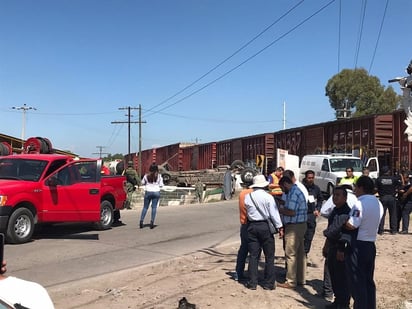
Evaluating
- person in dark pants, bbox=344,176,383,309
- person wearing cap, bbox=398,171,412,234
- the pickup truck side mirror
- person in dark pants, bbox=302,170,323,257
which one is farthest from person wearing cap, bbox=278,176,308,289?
person wearing cap, bbox=398,171,412,234

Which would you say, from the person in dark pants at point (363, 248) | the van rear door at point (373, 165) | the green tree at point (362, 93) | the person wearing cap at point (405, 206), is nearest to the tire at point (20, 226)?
the person in dark pants at point (363, 248)

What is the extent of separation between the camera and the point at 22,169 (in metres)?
10.9

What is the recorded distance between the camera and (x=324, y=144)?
2691 cm

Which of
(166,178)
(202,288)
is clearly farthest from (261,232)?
(166,178)

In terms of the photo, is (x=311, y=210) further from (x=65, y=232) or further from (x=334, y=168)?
(x=334, y=168)

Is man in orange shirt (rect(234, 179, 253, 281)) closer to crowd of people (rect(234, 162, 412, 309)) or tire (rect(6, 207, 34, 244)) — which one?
crowd of people (rect(234, 162, 412, 309))

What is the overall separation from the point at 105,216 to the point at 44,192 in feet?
7.95

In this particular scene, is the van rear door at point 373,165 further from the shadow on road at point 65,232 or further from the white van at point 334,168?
the shadow on road at point 65,232

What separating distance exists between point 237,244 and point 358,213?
20.0 ft

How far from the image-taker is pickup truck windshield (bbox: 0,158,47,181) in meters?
10.7

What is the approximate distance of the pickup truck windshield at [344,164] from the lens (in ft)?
73.2

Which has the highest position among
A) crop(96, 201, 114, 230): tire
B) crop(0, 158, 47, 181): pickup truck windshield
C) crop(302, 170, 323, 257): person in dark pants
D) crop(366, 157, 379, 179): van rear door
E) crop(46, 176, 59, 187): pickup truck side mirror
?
crop(366, 157, 379, 179): van rear door

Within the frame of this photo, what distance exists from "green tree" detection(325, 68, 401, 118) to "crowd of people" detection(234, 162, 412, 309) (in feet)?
178

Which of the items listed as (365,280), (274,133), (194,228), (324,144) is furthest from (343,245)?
(274,133)
